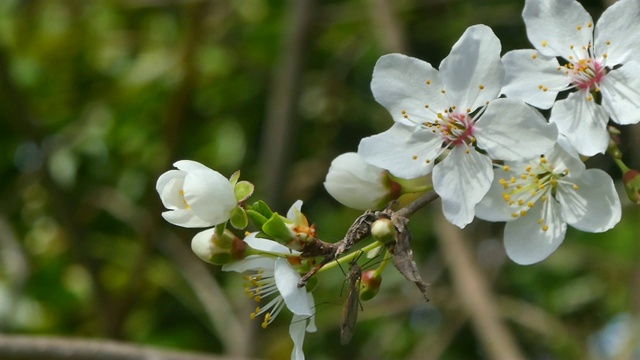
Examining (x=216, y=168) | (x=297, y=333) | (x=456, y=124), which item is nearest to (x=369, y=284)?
(x=297, y=333)

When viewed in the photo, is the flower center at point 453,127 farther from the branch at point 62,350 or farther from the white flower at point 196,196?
the branch at point 62,350

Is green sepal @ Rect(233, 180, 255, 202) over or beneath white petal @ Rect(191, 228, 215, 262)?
over

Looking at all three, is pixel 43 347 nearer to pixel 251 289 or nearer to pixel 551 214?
pixel 251 289

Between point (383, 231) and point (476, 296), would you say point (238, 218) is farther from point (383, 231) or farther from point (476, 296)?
point (476, 296)

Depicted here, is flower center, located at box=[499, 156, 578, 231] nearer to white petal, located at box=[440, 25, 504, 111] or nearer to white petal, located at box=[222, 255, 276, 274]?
white petal, located at box=[440, 25, 504, 111]

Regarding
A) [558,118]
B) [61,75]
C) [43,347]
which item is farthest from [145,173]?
[558,118]

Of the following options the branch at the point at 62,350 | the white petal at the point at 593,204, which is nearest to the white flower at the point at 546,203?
the white petal at the point at 593,204

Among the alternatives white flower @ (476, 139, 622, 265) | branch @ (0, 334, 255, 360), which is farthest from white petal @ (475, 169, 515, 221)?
branch @ (0, 334, 255, 360)
